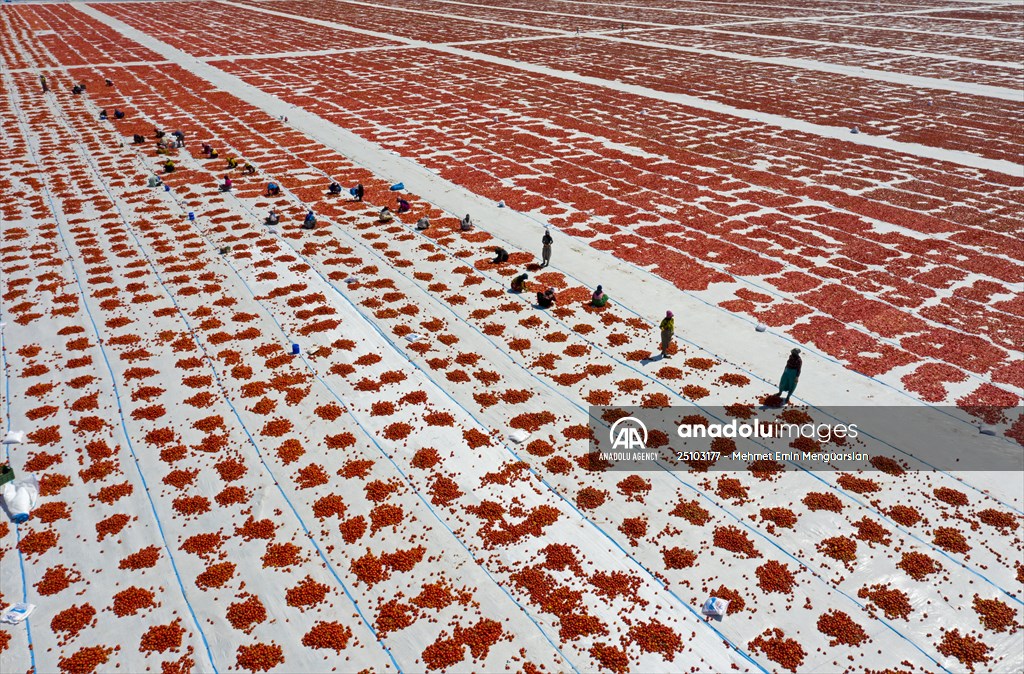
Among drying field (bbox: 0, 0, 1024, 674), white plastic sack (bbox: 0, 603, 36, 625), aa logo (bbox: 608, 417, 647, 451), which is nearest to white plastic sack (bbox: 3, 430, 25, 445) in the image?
drying field (bbox: 0, 0, 1024, 674)

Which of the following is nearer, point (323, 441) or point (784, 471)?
point (784, 471)

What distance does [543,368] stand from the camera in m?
22.1

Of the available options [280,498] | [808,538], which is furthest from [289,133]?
[808,538]

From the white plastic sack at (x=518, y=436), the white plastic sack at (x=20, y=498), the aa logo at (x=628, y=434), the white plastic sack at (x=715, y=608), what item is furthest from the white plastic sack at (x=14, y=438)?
the white plastic sack at (x=715, y=608)

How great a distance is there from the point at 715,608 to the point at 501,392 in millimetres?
9512

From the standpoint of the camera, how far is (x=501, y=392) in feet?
68.9

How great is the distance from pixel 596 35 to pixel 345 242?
250 ft

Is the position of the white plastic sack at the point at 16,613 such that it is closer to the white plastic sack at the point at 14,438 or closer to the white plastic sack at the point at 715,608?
the white plastic sack at the point at 14,438

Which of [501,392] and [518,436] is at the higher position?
[501,392]

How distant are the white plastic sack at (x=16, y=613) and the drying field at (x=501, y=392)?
0.68 ft

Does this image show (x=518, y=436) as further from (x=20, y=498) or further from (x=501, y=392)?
(x=20, y=498)

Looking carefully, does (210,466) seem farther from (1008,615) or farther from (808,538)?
(1008,615)

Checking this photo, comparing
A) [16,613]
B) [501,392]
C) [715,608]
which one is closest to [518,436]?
[501,392]

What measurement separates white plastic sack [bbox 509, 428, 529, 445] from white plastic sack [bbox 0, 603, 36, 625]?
38.9ft
